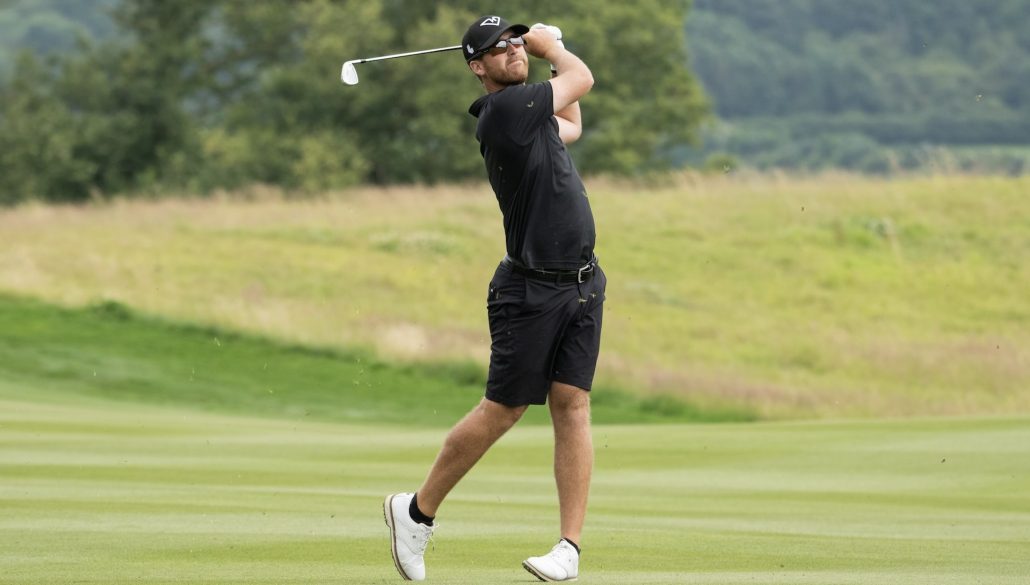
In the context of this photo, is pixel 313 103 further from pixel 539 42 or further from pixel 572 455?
pixel 572 455

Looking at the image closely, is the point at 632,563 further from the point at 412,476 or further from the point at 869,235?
the point at 869,235

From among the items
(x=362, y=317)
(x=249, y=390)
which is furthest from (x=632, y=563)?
(x=362, y=317)

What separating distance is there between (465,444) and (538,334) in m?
0.49

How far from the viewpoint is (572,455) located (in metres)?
6.04

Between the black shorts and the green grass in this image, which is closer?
the black shorts

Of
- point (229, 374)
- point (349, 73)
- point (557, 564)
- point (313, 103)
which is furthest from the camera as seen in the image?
point (313, 103)

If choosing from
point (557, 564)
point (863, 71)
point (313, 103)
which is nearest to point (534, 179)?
point (557, 564)

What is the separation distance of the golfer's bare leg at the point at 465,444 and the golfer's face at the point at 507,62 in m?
1.09

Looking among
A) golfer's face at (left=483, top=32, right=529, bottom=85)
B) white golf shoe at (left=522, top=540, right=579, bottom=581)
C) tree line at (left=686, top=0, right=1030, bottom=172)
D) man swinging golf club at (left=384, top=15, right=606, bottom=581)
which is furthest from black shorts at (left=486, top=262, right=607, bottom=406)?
tree line at (left=686, top=0, right=1030, bottom=172)

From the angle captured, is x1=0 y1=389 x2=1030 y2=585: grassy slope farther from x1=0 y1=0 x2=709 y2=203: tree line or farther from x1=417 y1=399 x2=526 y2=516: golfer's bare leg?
x1=0 y1=0 x2=709 y2=203: tree line

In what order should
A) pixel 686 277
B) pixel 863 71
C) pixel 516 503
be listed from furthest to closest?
pixel 863 71, pixel 686 277, pixel 516 503

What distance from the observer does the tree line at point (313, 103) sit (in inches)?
2076

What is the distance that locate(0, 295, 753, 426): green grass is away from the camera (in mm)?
21359

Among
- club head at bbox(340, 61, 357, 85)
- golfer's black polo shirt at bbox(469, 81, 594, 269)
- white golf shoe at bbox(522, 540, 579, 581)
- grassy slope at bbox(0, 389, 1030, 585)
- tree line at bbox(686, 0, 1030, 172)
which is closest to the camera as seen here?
white golf shoe at bbox(522, 540, 579, 581)
